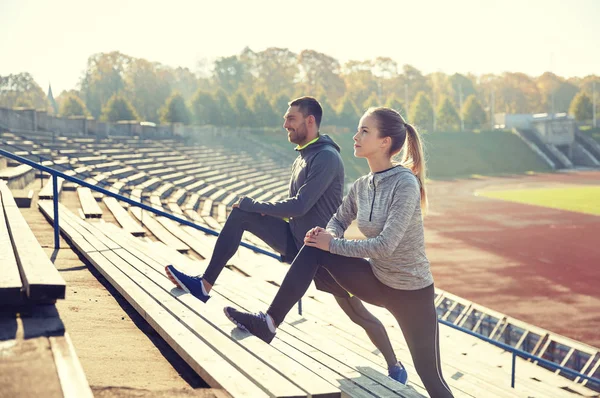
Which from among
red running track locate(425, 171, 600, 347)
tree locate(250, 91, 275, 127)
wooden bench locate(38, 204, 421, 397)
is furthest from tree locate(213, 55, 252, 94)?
wooden bench locate(38, 204, 421, 397)

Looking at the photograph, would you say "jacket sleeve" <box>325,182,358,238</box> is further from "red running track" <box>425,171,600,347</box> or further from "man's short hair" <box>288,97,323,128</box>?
"red running track" <box>425,171,600,347</box>

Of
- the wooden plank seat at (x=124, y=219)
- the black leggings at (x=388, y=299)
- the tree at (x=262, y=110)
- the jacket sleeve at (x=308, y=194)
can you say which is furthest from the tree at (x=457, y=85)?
the black leggings at (x=388, y=299)

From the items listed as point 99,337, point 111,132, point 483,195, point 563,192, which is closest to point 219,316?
point 99,337

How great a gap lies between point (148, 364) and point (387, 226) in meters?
1.47

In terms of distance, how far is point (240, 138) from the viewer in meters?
48.3

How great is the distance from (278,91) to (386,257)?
9180 cm

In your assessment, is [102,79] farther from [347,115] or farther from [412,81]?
[412,81]

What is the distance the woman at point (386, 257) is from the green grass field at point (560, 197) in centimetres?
3022

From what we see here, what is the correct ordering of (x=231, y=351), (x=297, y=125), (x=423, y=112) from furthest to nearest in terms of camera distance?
(x=423, y=112)
(x=297, y=125)
(x=231, y=351)

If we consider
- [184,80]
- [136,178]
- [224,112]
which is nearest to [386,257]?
[136,178]

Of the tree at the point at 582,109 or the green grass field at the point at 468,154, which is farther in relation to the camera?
the tree at the point at 582,109

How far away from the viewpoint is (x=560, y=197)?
128 feet

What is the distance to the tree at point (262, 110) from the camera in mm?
61059

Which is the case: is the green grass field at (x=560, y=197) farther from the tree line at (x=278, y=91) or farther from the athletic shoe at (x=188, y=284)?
the athletic shoe at (x=188, y=284)
